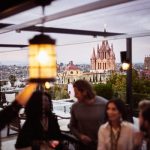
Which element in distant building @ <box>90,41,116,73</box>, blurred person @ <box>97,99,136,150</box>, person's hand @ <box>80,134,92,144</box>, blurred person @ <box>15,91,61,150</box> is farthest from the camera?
distant building @ <box>90,41,116,73</box>

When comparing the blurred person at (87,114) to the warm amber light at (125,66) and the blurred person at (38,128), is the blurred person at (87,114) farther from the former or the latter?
the warm amber light at (125,66)

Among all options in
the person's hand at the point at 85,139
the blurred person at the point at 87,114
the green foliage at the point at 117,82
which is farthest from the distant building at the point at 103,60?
the person's hand at the point at 85,139

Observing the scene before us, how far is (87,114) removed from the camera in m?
3.42

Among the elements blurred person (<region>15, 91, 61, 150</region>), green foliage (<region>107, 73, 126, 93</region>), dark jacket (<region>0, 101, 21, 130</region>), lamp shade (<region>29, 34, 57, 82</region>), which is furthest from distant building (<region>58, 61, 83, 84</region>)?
lamp shade (<region>29, 34, 57, 82</region>)

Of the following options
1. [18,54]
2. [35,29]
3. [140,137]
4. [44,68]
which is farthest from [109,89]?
[44,68]

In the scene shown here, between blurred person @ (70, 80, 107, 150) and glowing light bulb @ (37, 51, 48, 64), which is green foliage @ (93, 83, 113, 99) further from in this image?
glowing light bulb @ (37, 51, 48, 64)

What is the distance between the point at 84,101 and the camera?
3469mm

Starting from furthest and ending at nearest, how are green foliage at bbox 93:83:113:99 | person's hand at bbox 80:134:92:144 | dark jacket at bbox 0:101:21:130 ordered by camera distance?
green foliage at bbox 93:83:113:99 → person's hand at bbox 80:134:92:144 → dark jacket at bbox 0:101:21:130

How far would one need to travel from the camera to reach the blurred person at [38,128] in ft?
10.5

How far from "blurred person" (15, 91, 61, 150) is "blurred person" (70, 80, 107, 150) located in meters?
0.28

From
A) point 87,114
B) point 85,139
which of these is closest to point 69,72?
point 87,114

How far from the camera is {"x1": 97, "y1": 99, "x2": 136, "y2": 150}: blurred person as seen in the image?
2871 millimetres

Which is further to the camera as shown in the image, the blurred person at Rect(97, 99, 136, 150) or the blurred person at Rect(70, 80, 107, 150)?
the blurred person at Rect(70, 80, 107, 150)

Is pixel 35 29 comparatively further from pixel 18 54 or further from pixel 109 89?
pixel 109 89
